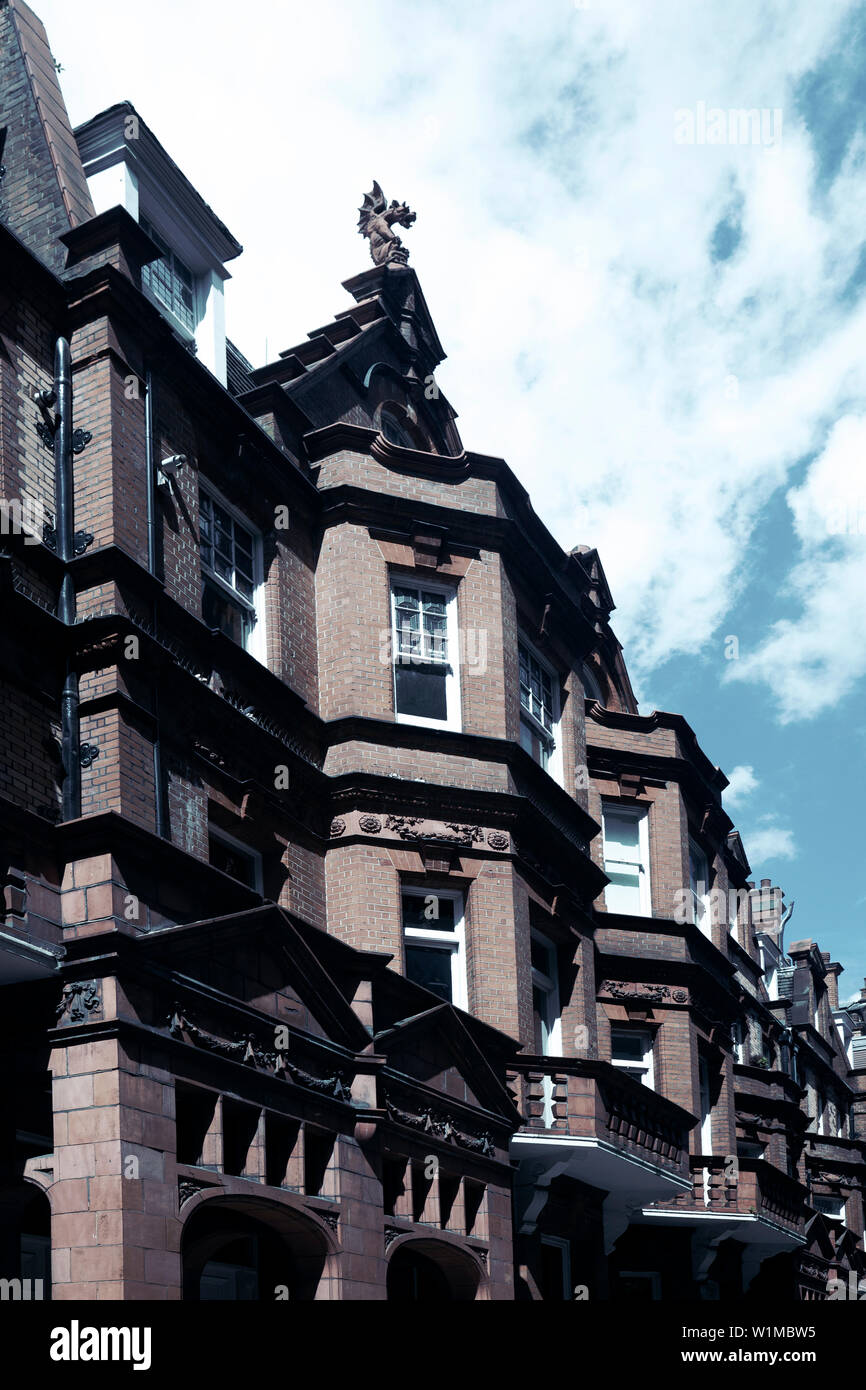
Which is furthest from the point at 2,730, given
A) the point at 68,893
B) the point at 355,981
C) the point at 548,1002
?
the point at 548,1002

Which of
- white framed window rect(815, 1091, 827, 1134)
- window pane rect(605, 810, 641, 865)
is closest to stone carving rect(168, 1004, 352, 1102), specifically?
window pane rect(605, 810, 641, 865)

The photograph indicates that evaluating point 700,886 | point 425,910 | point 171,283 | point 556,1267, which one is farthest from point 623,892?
point 171,283

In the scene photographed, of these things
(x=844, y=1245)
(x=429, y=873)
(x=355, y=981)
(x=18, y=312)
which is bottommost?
(x=844, y=1245)

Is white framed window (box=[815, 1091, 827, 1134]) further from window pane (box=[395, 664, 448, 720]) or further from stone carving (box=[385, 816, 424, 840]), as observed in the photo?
stone carving (box=[385, 816, 424, 840])

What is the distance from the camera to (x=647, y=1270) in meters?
27.7

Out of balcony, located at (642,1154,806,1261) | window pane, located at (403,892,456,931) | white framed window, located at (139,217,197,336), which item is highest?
white framed window, located at (139,217,197,336)

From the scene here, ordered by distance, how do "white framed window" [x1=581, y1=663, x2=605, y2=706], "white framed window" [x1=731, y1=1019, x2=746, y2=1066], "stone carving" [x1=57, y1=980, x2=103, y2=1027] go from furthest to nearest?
"white framed window" [x1=731, y1=1019, x2=746, y2=1066] → "white framed window" [x1=581, y1=663, x2=605, y2=706] → "stone carving" [x1=57, y1=980, x2=103, y2=1027]

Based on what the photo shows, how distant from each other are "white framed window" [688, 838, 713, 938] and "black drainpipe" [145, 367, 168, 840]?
51.9ft

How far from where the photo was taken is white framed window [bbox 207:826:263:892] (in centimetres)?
1878

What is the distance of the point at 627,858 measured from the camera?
29812mm

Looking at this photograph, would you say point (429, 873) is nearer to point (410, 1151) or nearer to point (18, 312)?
point (410, 1151)

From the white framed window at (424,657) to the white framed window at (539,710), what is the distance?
1.83 m

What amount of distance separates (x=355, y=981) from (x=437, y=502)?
825 cm

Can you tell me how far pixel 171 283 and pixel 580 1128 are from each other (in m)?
11.7
